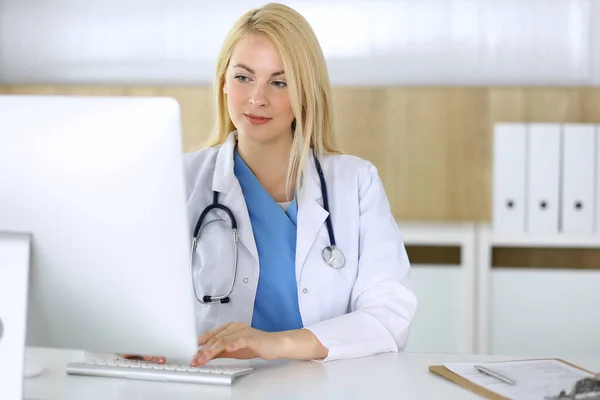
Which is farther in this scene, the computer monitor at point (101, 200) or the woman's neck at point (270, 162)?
the woman's neck at point (270, 162)

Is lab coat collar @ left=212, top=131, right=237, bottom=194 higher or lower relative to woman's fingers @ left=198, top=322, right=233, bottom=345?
higher

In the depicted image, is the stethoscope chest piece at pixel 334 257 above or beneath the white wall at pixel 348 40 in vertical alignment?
beneath

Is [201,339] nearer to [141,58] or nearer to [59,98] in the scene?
[59,98]

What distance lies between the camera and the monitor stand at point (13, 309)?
1145mm

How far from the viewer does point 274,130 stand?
79.1 inches

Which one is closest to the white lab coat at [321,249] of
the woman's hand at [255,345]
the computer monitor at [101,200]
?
the woman's hand at [255,345]

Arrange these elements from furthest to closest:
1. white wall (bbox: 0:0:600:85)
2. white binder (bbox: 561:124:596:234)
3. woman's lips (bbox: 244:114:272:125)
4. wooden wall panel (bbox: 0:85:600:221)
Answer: white wall (bbox: 0:0:600:85)
wooden wall panel (bbox: 0:85:600:221)
white binder (bbox: 561:124:596:234)
woman's lips (bbox: 244:114:272:125)

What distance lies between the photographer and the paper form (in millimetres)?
1363

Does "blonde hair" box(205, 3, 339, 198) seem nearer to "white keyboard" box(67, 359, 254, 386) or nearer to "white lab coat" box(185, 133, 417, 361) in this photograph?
"white lab coat" box(185, 133, 417, 361)

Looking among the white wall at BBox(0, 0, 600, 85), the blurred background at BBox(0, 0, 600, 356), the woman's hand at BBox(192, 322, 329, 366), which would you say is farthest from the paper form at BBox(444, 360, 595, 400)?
the white wall at BBox(0, 0, 600, 85)

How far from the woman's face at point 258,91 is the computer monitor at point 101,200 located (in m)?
0.85

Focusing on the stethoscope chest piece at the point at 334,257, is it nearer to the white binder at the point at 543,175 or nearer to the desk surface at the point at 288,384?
the desk surface at the point at 288,384

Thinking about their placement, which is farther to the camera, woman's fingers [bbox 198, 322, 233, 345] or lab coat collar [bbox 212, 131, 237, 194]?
lab coat collar [bbox 212, 131, 237, 194]

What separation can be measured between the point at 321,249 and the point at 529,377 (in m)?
0.64
